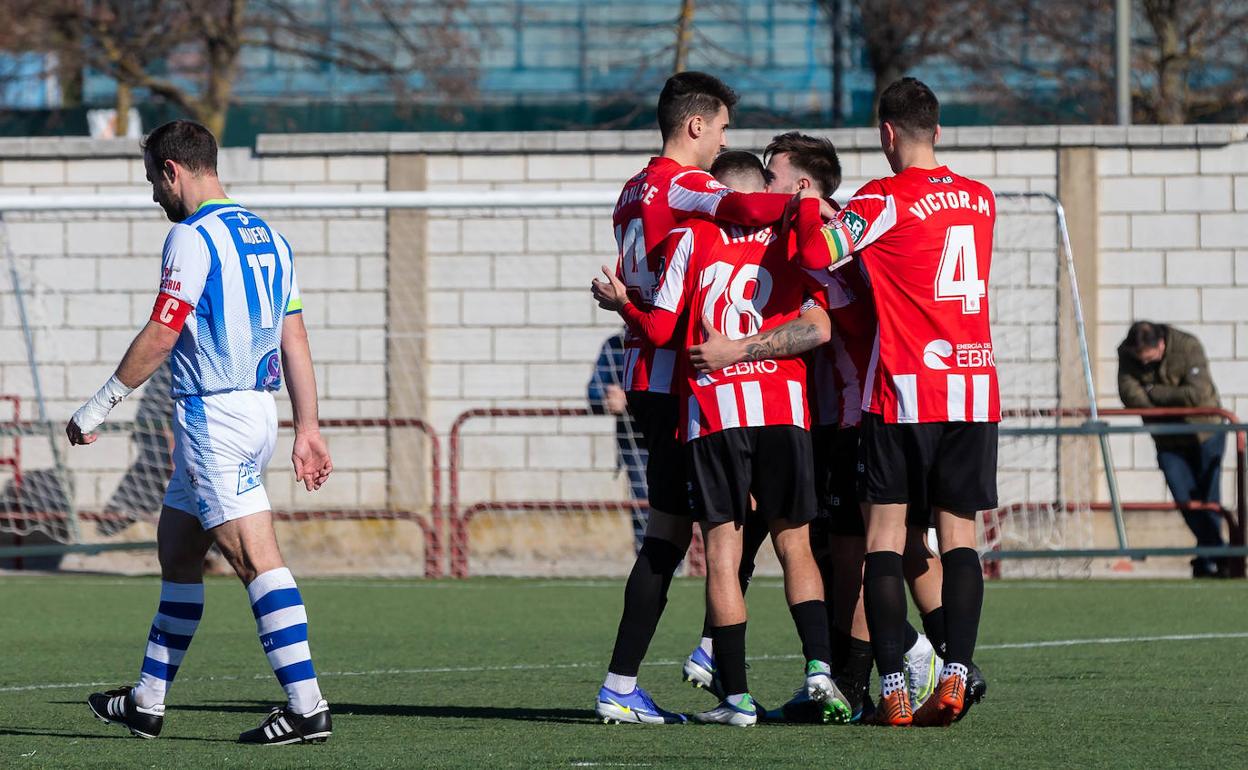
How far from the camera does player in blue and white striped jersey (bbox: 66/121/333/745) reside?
5523 millimetres

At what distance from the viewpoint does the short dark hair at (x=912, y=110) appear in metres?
5.80

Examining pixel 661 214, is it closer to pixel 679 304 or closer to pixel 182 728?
pixel 679 304

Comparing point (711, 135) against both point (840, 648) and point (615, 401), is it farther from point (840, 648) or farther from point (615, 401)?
point (615, 401)

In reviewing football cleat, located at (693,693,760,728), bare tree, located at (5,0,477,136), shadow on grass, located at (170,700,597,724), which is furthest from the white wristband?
bare tree, located at (5,0,477,136)

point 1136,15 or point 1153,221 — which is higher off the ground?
point 1136,15

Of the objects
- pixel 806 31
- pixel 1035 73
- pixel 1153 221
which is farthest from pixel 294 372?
pixel 806 31

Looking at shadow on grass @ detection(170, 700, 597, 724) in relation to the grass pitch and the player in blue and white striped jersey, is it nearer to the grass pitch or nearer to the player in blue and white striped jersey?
the grass pitch

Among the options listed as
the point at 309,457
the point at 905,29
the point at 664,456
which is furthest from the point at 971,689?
the point at 905,29

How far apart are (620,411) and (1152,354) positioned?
3.65 metres

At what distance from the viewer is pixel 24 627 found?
957cm

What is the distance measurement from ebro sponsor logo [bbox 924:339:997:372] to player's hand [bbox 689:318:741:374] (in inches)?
22.2

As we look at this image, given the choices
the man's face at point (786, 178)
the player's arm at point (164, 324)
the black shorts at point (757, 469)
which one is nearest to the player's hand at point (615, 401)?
the man's face at point (786, 178)

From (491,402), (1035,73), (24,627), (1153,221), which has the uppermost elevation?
(1035,73)

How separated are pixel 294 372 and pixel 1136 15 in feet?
80.9
